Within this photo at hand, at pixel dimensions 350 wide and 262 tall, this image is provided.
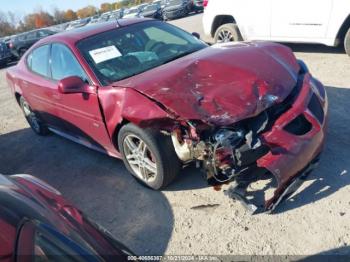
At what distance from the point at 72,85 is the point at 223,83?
1.58 meters

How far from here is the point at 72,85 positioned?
384 centimetres

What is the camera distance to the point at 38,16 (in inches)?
2554

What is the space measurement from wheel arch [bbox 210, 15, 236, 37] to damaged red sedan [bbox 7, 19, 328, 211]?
414cm

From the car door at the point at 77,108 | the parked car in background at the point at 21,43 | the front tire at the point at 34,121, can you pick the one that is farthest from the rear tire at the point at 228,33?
the parked car in background at the point at 21,43

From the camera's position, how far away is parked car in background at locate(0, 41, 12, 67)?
18938 millimetres

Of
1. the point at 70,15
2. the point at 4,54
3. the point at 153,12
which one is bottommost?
the point at 70,15

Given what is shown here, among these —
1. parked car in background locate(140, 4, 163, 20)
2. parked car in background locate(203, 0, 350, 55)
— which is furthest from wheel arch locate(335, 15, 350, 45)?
parked car in background locate(140, 4, 163, 20)

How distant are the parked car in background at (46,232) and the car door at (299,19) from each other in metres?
5.85

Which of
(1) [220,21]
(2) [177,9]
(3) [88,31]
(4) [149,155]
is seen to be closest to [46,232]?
(4) [149,155]

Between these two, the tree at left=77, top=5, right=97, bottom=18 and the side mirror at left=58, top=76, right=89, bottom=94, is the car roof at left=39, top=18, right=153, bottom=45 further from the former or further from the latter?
the tree at left=77, top=5, right=97, bottom=18

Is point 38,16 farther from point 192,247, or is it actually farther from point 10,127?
point 192,247

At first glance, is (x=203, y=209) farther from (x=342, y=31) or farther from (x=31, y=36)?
(x=31, y=36)

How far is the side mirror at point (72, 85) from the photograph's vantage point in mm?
3834

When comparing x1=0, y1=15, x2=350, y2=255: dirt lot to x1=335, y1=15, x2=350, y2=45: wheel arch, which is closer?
x1=0, y1=15, x2=350, y2=255: dirt lot
